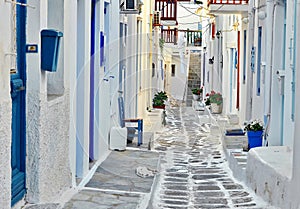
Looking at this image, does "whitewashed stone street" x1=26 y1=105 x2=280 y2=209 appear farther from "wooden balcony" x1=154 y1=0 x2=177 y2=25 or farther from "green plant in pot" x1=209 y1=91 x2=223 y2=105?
"wooden balcony" x1=154 y1=0 x2=177 y2=25

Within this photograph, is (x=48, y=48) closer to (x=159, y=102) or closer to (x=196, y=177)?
(x=196, y=177)

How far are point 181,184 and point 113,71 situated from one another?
9.80 feet

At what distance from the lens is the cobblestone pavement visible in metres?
8.10

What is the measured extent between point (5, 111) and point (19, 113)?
3.33 feet

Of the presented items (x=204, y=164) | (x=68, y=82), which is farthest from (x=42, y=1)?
(x=204, y=164)

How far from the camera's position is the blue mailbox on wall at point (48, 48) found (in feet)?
19.5

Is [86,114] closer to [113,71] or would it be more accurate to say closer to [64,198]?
[64,198]

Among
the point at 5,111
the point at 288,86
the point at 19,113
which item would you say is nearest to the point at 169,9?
the point at 288,86

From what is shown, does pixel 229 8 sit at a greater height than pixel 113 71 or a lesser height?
greater

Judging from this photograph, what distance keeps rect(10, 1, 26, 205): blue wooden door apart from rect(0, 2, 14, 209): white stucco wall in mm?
682

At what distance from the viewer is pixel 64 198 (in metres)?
6.97

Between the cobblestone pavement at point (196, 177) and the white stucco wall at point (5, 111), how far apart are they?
3.14 m

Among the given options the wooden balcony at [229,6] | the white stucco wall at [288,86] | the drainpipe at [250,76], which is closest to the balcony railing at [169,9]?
the wooden balcony at [229,6]

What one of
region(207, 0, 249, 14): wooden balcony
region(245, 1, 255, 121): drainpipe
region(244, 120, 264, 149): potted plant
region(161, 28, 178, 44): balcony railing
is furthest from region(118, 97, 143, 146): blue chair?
region(161, 28, 178, 44): balcony railing
